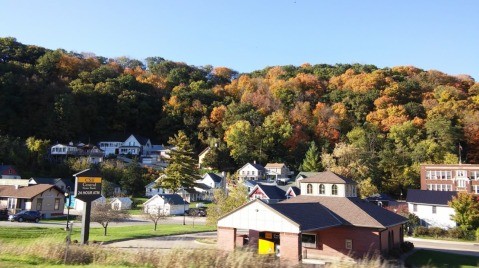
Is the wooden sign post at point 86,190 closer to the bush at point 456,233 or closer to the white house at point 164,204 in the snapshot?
the white house at point 164,204

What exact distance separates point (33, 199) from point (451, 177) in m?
62.3

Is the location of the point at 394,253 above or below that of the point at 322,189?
below

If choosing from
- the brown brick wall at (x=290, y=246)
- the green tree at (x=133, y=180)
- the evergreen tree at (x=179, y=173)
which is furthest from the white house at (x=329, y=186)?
the green tree at (x=133, y=180)

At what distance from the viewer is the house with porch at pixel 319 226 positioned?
2150cm

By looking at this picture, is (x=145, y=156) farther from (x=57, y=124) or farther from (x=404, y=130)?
(x=404, y=130)

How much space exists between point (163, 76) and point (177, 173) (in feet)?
209

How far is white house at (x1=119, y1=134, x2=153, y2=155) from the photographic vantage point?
87625 millimetres

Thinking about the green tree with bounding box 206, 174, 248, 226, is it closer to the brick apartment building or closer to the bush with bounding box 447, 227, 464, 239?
the bush with bounding box 447, 227, 464, 239

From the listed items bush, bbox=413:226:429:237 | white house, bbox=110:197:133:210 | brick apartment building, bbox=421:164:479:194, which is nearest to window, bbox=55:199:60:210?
white house, bbox=110:197:133:210

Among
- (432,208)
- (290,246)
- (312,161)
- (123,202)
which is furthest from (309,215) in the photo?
(312,161)

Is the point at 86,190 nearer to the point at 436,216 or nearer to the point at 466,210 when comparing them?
→ the point at 466,210

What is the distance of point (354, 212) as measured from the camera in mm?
26734

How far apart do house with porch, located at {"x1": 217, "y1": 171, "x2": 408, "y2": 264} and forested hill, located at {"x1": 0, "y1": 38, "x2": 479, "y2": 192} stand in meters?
31.4

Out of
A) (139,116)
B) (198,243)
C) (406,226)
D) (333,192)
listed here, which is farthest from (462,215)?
(139,116)
